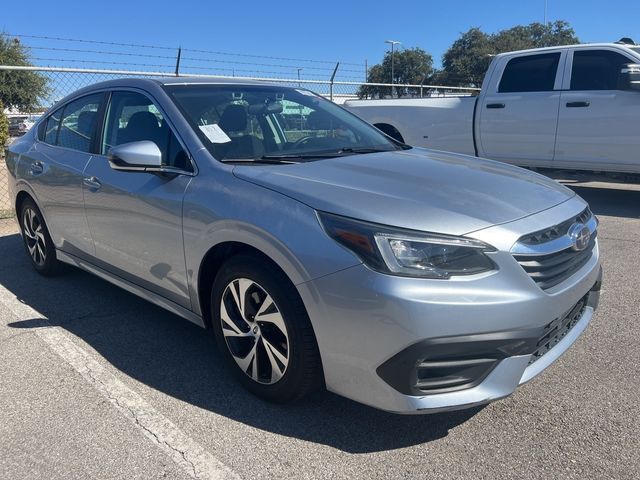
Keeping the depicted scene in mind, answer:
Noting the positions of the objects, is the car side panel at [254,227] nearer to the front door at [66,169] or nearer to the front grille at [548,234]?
the front grille at [548,234]

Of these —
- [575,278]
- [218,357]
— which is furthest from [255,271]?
[575,278]

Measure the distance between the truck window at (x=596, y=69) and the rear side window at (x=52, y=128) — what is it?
6211 millimetres

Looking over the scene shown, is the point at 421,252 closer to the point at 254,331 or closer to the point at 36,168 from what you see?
the point at 254,331

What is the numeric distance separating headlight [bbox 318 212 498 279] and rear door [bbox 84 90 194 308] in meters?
1.24

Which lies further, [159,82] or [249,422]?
[159,82]

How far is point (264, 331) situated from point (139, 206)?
1.20 metres

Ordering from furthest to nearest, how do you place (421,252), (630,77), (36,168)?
1. (630,77)
2. (36,168)
3. (421,252)

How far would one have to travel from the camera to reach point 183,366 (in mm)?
3455

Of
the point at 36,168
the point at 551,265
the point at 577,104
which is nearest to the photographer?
the point at 551,265

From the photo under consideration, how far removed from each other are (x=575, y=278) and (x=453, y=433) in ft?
3.09

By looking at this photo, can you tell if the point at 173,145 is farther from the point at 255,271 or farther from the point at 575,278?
the point at 575,278

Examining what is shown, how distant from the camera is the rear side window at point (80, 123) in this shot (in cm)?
423

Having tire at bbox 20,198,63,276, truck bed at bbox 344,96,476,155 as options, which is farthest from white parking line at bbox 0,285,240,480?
truck bed at bbox 344,96,476,155

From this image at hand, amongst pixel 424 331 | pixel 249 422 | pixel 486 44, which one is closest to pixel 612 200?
pixel 424 331
